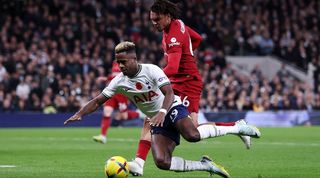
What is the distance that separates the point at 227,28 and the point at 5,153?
22818 mm

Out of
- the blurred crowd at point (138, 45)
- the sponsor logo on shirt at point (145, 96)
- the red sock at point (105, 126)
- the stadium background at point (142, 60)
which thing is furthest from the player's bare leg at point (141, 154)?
the blurred crowd at point (138, 45)

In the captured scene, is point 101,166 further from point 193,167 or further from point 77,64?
point 77,64

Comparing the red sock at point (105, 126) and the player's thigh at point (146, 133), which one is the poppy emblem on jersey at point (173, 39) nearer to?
the player's thigh at point (146, 133)

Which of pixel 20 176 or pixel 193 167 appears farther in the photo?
pixel 20 176

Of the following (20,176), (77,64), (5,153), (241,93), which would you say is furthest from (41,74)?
(20,176)

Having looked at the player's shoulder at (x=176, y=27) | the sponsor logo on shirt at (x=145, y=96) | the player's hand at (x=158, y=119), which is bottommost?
the player's hand at (x=158, y=119)

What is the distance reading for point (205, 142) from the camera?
822 inches

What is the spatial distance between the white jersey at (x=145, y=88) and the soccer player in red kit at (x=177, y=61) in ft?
3.03

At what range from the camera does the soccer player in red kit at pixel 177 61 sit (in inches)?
461

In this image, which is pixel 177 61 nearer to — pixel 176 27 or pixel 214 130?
pixel 176 27

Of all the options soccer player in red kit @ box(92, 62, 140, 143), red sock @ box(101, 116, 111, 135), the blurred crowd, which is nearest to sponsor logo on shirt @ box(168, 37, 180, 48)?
soccer player in red kit @ box(92, 62, 140, 143)

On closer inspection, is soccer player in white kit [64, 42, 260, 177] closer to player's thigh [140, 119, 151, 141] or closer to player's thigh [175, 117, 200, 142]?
player's thigh [175, 117, 200, 142]

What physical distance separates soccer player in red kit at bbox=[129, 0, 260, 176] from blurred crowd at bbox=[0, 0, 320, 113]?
52.6ft

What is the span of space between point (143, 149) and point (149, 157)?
13.7 ft
